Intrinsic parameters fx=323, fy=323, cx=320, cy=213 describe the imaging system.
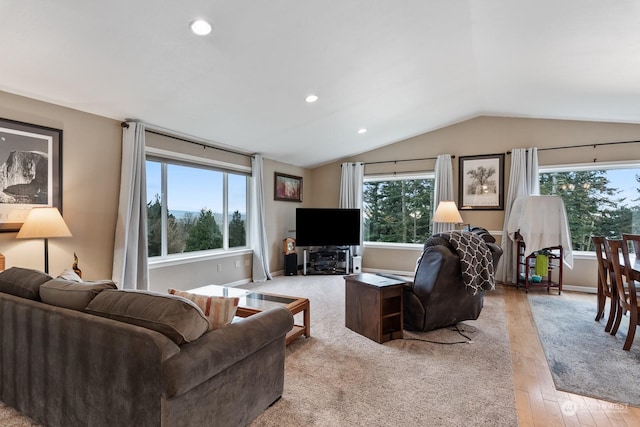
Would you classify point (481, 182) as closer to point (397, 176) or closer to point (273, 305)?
point (397, 176)

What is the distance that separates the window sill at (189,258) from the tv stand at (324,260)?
1.40 meters

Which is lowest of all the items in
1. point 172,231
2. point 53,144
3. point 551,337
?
point 551,337

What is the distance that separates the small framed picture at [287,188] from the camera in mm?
6363

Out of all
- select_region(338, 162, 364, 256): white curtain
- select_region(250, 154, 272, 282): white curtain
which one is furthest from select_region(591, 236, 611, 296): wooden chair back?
select_region(250, 154, 272, 282): white curtain

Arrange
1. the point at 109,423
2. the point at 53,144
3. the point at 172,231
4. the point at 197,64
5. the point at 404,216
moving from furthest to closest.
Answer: the point at 404,216 → the point at 172,231 → the point at 53,144 → the point at 197,64 → the point at 109,423

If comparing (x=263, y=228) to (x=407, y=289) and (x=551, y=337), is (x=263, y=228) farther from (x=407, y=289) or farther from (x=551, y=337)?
(x=551, y=337)

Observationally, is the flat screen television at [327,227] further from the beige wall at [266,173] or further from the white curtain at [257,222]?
the white curtain at [257,222]

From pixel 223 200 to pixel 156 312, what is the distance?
13.2ft

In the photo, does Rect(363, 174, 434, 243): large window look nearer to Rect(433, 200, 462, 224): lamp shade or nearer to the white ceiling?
Rect(433, 200, 462, 224): lamp shade

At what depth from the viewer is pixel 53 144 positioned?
3.14 metres

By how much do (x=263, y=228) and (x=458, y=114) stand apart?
3891mm

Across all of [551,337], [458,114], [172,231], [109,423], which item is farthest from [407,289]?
[458,114]

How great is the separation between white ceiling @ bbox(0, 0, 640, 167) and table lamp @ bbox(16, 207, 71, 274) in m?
1.12

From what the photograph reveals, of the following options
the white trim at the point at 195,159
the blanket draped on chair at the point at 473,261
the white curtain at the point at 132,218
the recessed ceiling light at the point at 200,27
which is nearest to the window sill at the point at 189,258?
the white curtain at the point at 132,218
